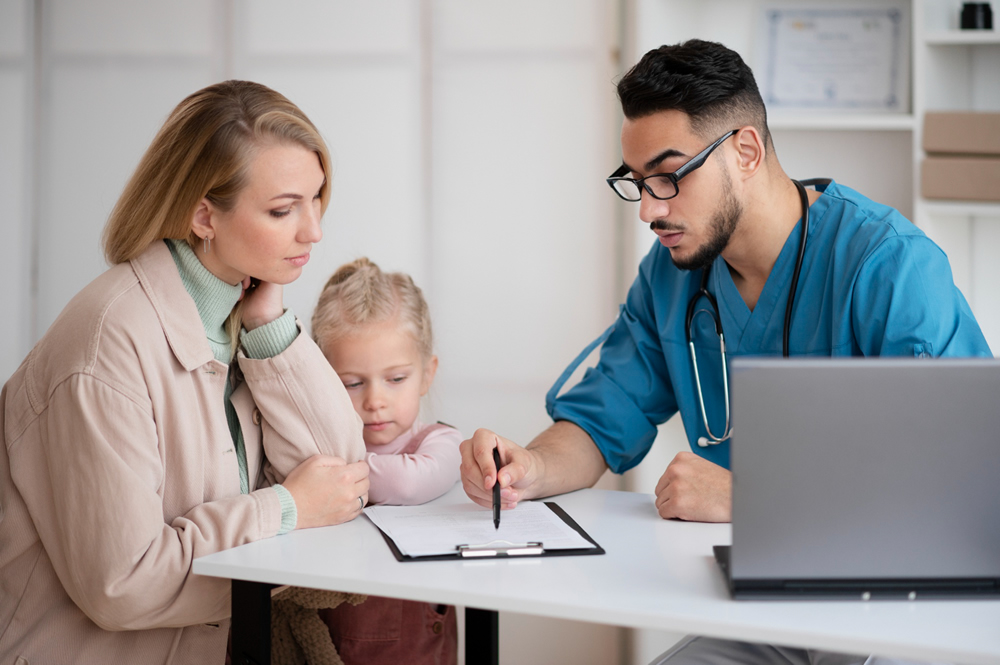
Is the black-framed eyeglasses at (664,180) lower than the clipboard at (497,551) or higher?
higher

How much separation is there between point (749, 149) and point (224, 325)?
981 mm

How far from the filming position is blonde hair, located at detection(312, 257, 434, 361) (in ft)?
5.78

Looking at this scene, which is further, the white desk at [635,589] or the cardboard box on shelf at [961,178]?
the cardboard box on shelf at [961,178]

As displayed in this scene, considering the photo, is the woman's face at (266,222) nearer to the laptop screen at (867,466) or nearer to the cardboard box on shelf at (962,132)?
the laptop screen at (867,466)

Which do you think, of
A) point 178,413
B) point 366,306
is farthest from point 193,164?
point 366,306

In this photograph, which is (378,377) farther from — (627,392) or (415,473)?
A: (627,392)

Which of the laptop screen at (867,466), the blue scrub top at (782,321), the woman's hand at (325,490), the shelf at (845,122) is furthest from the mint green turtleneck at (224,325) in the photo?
the shelf at (845,122)

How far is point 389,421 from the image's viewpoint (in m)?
1.73

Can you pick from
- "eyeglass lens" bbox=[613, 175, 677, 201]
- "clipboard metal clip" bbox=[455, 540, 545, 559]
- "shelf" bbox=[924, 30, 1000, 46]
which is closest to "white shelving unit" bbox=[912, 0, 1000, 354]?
"shelf" bbox=[924, 30, 1000, 46]

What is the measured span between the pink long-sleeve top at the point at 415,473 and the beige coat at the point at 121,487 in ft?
0.81

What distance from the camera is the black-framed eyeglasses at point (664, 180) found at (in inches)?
61.9

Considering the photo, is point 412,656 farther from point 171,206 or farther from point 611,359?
point 171,206

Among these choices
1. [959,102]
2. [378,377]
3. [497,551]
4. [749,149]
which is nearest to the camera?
[497,551]

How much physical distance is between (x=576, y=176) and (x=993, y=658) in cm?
193
